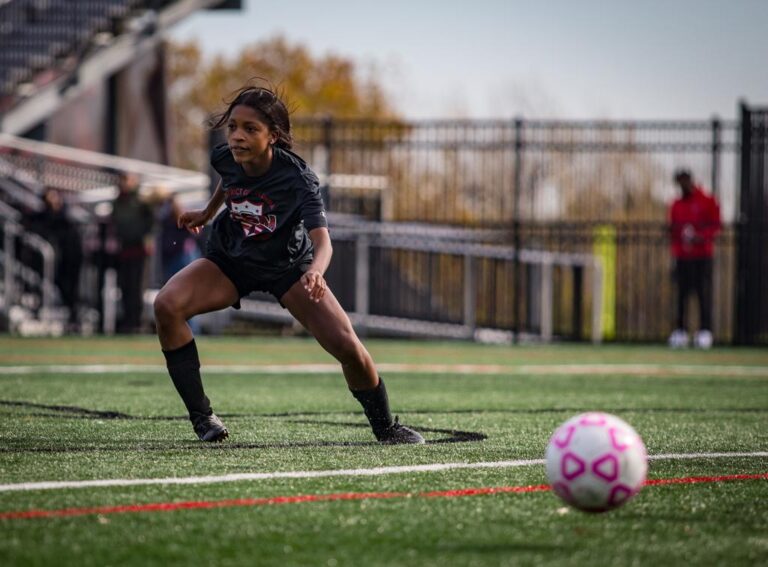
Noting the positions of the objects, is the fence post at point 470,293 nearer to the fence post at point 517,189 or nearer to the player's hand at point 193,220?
the fence post at point 517,189

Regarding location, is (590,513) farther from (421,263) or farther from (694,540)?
(421,263)

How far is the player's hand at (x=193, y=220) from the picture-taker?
7285 mm

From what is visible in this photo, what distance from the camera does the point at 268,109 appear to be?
689 cm

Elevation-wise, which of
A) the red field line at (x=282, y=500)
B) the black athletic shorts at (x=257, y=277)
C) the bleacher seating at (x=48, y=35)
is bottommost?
the red field line at (x=282, y=500)

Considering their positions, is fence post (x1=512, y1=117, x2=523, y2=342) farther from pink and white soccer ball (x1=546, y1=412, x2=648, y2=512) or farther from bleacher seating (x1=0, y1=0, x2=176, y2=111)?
pink and white soccer ball (x1=546, y1=412, x2=648, y2=512)

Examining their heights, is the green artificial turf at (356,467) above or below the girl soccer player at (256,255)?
below

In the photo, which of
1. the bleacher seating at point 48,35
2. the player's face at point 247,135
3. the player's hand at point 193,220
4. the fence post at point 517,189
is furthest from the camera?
the bleacher seating at point 48,35

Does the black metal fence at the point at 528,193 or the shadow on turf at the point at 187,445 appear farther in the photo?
the black metal fence at the point at 528,193

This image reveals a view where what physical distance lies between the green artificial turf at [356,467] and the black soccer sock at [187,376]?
19 cm

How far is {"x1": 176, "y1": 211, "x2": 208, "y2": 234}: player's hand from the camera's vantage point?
728 centimetres

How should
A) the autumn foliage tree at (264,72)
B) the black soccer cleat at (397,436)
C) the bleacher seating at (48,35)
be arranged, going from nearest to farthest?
the black soccer cleat at (397,436), the bleacher seating at (48,35), the autumn foliage tree at (264,72)

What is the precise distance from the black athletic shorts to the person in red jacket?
13.4 metres

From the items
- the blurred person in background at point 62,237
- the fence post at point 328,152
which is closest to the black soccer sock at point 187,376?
the blurred person in background at point 62,237

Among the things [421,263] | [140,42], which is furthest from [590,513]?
[140,42]
